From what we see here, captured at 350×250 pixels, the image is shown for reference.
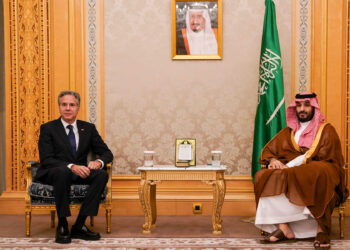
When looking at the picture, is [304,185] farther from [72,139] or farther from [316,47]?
[72,139]

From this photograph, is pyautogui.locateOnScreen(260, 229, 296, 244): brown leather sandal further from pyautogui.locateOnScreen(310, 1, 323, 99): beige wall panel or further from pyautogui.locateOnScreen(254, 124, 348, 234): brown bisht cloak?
pyautogui.locateOnScreen(310, 1, 323, 99): beige wall panel

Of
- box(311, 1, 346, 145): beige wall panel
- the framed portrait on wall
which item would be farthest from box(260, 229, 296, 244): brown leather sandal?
the framed portrait on wall

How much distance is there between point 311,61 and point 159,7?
1.83 meters

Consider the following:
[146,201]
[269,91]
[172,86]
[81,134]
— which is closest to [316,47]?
[269,91]

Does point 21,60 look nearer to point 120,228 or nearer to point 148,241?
point 120,228

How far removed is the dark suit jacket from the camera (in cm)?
383

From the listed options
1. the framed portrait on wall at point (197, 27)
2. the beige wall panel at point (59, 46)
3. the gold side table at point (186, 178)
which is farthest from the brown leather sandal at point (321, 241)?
the beige wall panel at point (59, 46)

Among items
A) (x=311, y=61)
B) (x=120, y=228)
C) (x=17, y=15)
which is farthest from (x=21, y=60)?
(x=311, y=61)

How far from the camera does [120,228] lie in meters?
4.05

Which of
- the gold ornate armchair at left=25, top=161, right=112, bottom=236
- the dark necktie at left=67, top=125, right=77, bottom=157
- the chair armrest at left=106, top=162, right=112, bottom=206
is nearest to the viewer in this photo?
the gold ornate armchair at left=25, top=161, right=112, bottom=236

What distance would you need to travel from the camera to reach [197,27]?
15.4ft

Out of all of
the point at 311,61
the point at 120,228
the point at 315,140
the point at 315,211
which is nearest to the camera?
the point at 315,211

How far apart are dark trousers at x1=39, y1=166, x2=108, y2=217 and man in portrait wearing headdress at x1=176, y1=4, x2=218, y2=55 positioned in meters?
1.81

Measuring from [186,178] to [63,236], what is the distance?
3.90ft
